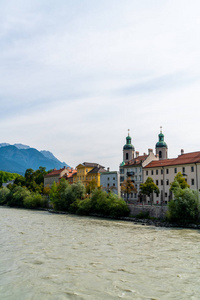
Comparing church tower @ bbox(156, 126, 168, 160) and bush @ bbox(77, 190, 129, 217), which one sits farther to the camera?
church tower @ bbox(156, 126, 168, 160)

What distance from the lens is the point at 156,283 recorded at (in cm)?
1380

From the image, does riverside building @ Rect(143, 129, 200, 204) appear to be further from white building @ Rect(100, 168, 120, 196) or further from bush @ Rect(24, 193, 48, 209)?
bush @ Rect(24, 193, 48, 209)

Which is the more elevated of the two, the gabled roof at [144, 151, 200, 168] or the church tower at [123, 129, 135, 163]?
the church tower at [123, 129, 135, 163]

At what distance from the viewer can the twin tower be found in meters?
82.7

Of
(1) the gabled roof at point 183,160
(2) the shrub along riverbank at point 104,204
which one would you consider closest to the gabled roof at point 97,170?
(2) the shrub along riverbank at point 104,204

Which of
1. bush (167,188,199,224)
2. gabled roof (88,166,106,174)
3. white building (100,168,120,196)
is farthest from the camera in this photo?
gabled roof (88,166,106,174)

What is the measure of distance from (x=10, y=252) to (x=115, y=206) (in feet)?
87.0

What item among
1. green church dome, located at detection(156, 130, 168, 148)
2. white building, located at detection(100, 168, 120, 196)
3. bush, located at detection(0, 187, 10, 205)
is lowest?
bush, located at detection(0, 187, 10, 205)

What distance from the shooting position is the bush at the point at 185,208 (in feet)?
113

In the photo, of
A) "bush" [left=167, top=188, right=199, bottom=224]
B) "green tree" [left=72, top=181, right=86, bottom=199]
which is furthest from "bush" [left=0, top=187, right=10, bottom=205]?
"bush" [left=167, top=188, right=199, bottom=224]

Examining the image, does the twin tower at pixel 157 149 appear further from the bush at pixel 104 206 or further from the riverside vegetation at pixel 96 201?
the bush at pixel 104 206

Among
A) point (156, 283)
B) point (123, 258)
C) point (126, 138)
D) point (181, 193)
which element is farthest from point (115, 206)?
point (126, 138)

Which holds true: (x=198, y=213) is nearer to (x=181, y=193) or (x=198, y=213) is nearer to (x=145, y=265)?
(x=181, y=193)

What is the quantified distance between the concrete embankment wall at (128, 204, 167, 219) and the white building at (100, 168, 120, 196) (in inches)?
970
